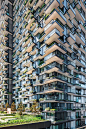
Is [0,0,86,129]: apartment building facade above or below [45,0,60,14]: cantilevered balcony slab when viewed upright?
below

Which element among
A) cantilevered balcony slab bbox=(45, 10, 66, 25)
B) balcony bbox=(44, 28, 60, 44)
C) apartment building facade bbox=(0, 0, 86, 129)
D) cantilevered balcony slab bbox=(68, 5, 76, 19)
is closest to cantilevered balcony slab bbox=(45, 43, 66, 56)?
apartment building facade bbox=(0, 0, 86, 129)

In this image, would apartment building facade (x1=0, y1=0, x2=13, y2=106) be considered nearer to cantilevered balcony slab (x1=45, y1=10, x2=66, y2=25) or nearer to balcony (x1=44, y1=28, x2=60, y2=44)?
balcony (x1=44, y1=28, x2=60, y2=44)

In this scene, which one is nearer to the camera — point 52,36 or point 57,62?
point 52,36

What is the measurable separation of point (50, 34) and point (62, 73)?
11567 mm

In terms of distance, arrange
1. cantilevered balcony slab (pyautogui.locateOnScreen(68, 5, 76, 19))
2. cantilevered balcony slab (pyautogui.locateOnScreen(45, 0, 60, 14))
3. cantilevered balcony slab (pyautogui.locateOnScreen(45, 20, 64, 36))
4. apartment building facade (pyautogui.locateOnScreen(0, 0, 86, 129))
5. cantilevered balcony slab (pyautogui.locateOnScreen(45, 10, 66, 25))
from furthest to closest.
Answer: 1. cantilevered balcony slab (pyautogui.locateOnScreen(68, 5, 76, 19))
2. cantilevered balcony slab (pyautogui.locateOnScreen(45, 0, 60, 14))
3. cantilevered balcony slab (pyautogui.locateOnScreen(45, 10, 66, 25))
4. cantilevered balcony slab (pyautogui.locateOnScreen(45, 20, 64, 36))
5. apartment building facade (pyautogui.locateOnScreen(0, 0, 86, 129))

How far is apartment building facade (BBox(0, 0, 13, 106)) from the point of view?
69.2 metres

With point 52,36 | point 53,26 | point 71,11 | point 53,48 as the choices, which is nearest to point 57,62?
point 53,48

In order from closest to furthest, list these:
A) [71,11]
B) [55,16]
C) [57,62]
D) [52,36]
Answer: [52,36] < [55,16] < [57,62] < [71,11]

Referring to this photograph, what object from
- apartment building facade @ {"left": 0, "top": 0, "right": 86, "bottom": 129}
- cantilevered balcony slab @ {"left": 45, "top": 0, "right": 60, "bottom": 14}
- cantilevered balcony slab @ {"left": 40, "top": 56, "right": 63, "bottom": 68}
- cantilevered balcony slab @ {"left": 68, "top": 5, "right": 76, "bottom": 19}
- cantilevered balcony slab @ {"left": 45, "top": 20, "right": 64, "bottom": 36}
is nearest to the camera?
apartment building facade @ {"left": 0, "top": 0, "right": 86, "bottom": 129}

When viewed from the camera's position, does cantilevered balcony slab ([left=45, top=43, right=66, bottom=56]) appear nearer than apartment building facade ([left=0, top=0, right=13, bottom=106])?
Yes

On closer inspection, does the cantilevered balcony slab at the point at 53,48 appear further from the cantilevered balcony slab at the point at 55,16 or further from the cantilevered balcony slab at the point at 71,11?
the cantilevered balcony slab at the point at 71,11

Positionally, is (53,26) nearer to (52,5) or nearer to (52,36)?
(52,36)

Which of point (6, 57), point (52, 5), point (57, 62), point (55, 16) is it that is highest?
point (52, 5)

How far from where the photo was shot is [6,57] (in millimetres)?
73750
